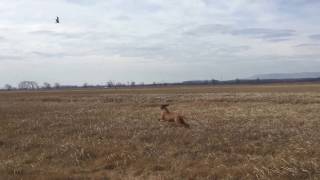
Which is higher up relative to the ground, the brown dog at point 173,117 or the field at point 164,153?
the brown dog at point 173,117

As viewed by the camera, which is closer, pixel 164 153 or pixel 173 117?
pixel 164 153

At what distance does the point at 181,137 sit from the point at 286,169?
6539mm

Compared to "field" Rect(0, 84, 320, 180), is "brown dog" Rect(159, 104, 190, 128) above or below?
above

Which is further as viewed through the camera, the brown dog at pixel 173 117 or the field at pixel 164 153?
the brown dog at pixel 173 117

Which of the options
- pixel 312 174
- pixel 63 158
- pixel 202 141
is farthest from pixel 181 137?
pixel 312 174

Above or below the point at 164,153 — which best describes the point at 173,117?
above

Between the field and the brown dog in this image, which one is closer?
the field

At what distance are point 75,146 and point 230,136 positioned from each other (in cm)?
502

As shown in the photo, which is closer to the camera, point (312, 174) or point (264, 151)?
point (312, 174)

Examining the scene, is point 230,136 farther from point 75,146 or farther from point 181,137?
point 75,146

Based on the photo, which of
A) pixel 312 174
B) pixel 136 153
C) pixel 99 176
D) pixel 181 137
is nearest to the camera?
pixel 312 174

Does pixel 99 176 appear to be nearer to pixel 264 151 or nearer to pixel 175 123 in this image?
pixel 264 151

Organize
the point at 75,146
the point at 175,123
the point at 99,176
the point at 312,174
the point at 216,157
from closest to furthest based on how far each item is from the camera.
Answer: the point at 312,174, the point at 99,176, the point at 216,157, the point at 75,146, the point at 175,123

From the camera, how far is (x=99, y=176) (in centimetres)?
1276
